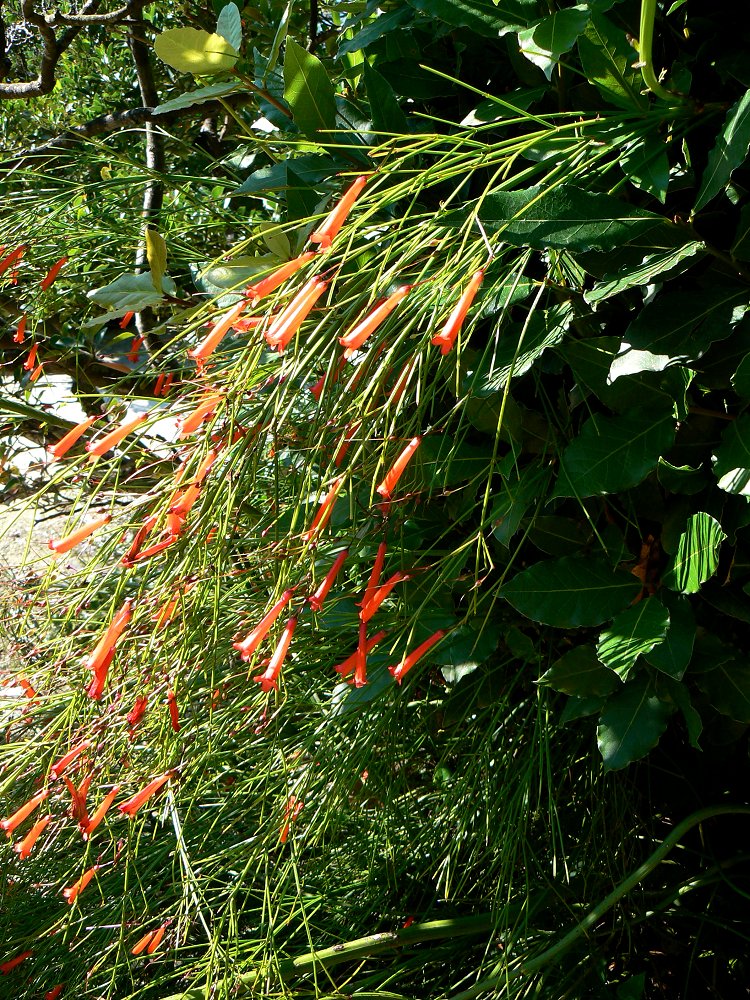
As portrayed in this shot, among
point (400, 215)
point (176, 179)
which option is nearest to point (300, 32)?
point (176, 179)

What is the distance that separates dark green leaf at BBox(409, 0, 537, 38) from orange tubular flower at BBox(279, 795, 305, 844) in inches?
23.0

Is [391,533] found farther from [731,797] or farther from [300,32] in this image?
[300,32]

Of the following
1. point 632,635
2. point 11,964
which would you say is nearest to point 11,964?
point 11,964

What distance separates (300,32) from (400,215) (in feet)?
1.96

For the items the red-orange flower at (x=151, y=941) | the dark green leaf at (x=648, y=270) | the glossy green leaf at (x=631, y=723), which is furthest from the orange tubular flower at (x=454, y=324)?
the red-orange flower at (x=151, y=941)

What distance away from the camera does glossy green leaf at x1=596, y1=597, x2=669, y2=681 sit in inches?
22.2

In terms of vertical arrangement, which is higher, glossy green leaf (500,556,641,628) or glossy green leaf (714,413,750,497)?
glossy green leaf (714,413,750,497)

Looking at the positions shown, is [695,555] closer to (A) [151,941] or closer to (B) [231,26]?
(B) [231,26]

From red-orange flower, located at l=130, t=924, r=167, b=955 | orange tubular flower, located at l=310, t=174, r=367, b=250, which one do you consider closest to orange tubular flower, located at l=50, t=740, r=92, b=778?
red-orange flower, located at l=130, t=924, r=167, b=955

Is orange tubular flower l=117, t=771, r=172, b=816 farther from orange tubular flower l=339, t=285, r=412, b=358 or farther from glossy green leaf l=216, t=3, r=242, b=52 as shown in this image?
glossy green leaf l=216, t=3, r=242, b=52

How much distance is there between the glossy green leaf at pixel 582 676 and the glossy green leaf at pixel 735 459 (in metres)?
0.18

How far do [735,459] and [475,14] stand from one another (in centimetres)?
31

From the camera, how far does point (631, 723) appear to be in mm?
629

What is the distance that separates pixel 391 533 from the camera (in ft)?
2.13
